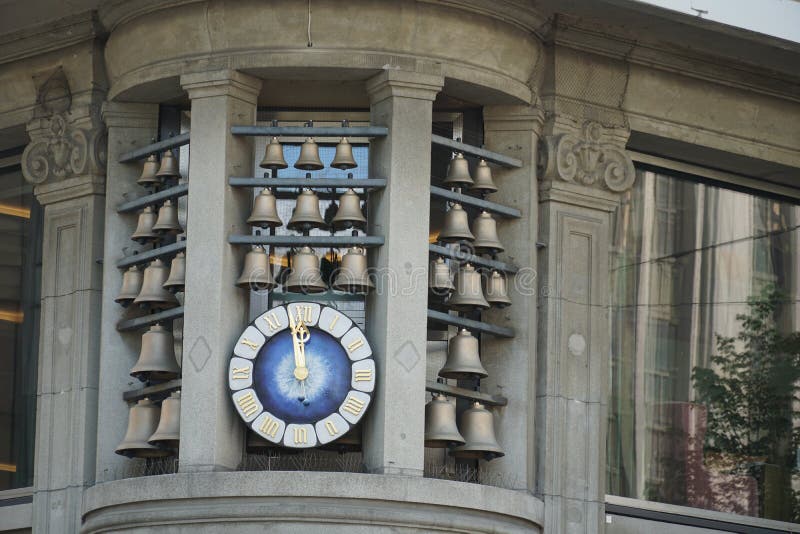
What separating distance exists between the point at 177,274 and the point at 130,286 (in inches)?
37.2

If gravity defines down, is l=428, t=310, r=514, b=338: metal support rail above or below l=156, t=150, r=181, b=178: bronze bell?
below

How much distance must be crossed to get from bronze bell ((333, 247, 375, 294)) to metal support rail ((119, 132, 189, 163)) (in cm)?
273

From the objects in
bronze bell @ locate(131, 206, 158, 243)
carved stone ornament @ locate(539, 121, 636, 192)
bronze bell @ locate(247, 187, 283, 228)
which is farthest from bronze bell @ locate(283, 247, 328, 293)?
carved stone ornament @ locate(539, 121, 636, 192)

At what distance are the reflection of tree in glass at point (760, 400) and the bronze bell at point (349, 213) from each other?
586cm

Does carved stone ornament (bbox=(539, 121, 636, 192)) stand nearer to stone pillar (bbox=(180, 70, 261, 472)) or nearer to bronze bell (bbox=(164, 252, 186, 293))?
stone pillar (bbox=(180, 70, 261, 472))

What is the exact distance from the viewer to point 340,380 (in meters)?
29.7

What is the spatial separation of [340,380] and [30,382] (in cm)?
562

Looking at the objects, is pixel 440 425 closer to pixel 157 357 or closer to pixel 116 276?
pixel 157 357

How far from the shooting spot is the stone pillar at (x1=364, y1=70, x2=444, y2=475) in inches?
1158

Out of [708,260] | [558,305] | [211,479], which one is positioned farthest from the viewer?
[708,260]

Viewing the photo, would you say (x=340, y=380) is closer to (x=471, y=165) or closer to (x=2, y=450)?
(x=471, y=165)

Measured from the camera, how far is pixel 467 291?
3059 cm

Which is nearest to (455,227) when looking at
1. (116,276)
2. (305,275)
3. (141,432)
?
(305,275)

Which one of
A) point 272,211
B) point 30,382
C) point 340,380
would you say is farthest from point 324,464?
point 30,382
